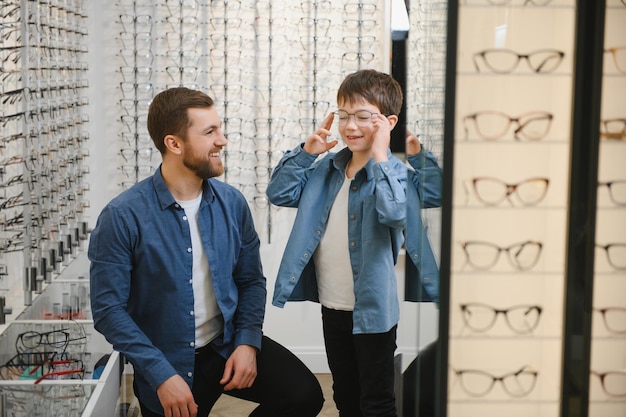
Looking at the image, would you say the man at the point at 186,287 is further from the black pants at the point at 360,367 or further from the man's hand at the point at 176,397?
the black pants at the point at 360,367

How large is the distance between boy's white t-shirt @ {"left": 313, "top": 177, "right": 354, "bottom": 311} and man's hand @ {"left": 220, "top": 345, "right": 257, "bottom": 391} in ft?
1.03

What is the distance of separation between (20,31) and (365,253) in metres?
1.78

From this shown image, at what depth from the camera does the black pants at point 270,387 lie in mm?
2717

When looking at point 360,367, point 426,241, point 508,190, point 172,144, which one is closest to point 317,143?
point 172,144

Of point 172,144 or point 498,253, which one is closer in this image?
point 498,253

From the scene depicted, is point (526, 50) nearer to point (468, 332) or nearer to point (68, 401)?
point (468, 332)

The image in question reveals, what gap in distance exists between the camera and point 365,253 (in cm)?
267

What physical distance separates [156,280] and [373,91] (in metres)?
0.92

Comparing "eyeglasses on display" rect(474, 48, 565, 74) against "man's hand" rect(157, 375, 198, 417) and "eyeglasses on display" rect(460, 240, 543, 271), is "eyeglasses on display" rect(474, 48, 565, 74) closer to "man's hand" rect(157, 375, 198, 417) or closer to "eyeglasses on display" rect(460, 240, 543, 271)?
"eyeglasses on display" rect(460, 240, 543, 271)

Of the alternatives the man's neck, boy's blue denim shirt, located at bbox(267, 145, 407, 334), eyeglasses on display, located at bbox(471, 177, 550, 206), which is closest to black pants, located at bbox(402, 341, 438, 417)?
eyeglasses on display, located at bbox(471, 177, 550, 206)

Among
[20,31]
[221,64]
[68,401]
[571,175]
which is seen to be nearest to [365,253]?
[68,401]

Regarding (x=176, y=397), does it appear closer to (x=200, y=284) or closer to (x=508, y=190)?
(x=200, y=284)

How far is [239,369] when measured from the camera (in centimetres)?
264

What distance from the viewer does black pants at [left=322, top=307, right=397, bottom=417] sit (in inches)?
103
